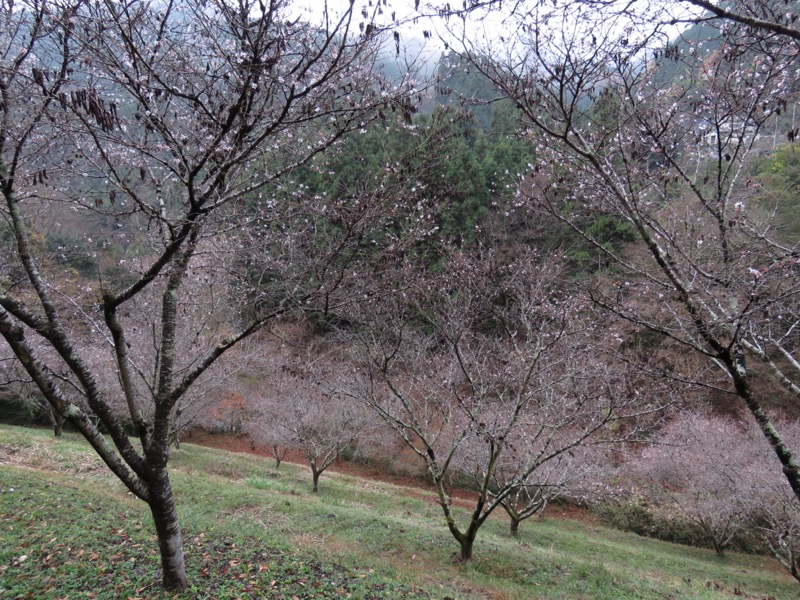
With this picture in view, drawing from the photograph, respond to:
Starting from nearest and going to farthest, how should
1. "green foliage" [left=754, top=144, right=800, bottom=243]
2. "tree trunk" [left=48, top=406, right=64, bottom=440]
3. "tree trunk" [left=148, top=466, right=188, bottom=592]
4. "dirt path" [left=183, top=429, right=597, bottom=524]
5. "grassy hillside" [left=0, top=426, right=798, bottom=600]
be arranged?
"tree trunk" [left=148, top=466, right=188, bottom=592], "grassy hillside" [left=0, top=426, right=798, bottom=600], "green foliage" [left=754, top=144, right=800, bottom=243], "dirt path" [left=183, top=429, right=597, bottom=524], "tree trunk" [left=48, top=406, right=64, bottom=440]

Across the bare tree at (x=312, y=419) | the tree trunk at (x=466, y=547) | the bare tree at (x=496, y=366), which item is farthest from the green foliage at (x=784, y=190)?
the bare tree at (x=312, y=419)

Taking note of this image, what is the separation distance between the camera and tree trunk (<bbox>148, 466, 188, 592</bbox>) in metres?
3.84

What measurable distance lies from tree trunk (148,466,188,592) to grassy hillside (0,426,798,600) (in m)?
0.14

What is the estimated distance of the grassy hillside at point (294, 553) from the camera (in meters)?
4.47

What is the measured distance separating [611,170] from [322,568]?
17.2ft

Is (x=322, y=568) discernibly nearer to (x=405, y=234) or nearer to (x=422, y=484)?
(x=405, y=234)

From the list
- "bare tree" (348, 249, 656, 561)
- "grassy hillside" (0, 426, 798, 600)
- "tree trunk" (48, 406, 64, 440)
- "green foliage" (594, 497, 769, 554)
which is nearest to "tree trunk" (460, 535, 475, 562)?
"bare tree" (348, 249, 656, 561)

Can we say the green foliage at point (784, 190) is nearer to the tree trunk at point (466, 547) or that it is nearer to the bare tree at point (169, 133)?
the bare tree at point (169, 133)

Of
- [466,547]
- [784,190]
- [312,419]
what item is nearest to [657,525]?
[466,547]

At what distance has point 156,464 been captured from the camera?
385 centimetres

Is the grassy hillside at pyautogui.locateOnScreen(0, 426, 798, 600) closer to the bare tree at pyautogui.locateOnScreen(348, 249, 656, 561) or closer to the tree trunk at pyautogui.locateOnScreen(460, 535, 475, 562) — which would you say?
the tree trunk at pyautogui.locateOnScreen(460, 535, 475, 562)

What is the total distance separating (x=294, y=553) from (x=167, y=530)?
7.20 ft

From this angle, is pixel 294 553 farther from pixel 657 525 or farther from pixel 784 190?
pixel 657 525

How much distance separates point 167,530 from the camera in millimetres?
3896
